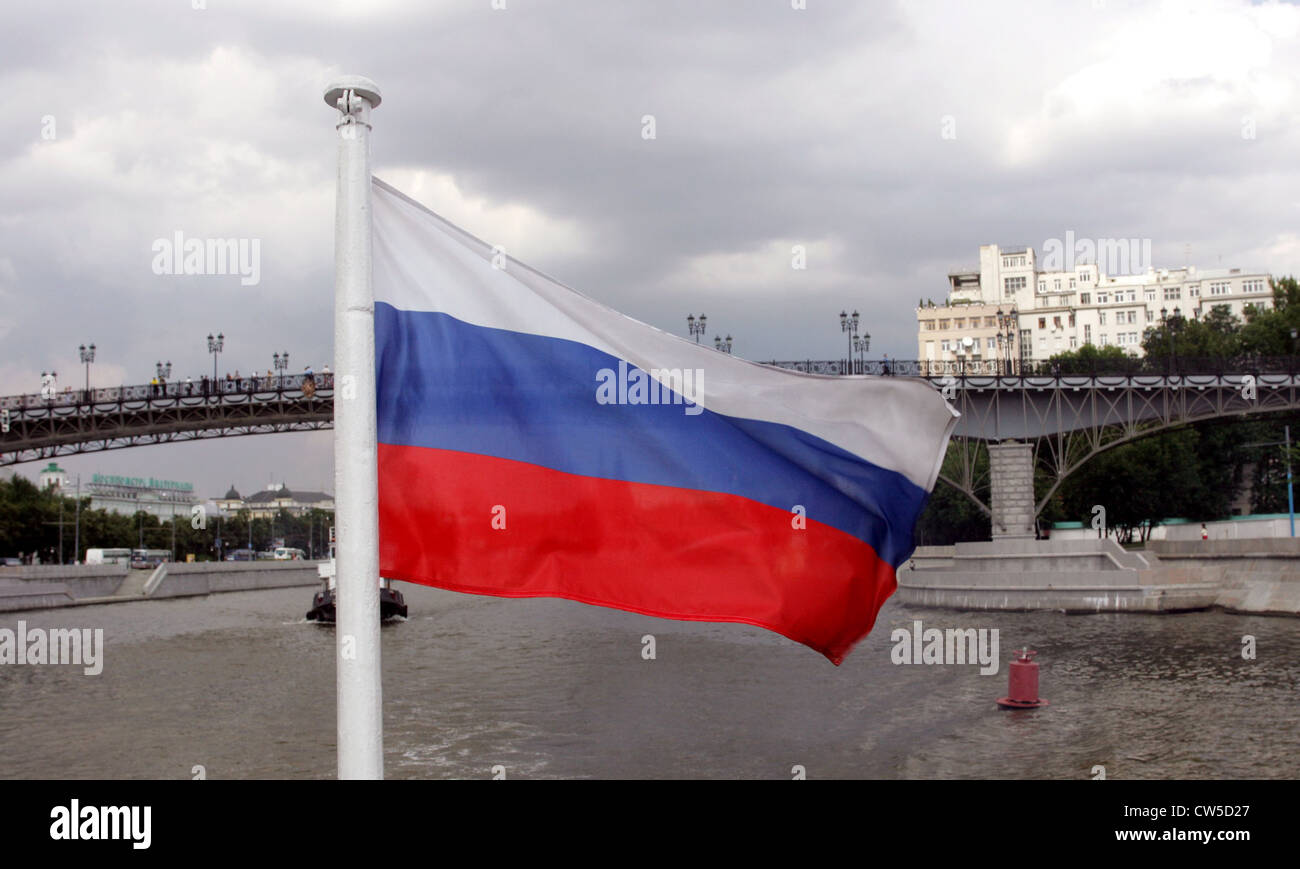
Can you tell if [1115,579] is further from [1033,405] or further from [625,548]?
[625,548]

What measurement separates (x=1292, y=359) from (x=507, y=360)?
54168 millimetres

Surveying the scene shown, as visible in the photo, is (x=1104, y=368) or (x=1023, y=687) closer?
(x=1023, y=687)

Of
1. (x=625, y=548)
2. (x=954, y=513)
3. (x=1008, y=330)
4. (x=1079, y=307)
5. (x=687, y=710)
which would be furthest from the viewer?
(x=1079, y=307)

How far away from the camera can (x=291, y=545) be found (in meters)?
172

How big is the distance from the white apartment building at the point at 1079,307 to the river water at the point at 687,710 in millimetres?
84678

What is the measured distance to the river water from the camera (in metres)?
13.9

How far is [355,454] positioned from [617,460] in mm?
1305

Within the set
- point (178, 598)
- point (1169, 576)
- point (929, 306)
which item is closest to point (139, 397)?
point (178, 598)

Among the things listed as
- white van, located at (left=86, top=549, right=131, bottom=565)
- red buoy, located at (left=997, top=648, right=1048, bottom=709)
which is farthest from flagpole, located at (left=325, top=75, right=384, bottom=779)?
white van, located at (left=86, top=549, right=131, bottom=565)

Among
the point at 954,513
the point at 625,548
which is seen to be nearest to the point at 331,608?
the point at 625,548

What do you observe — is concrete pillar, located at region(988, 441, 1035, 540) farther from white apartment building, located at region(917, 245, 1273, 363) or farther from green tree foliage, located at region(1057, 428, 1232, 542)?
white apartment building, located at region(917, 245, 1273, 363)

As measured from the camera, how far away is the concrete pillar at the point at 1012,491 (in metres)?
44.3

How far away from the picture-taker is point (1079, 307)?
116 m
